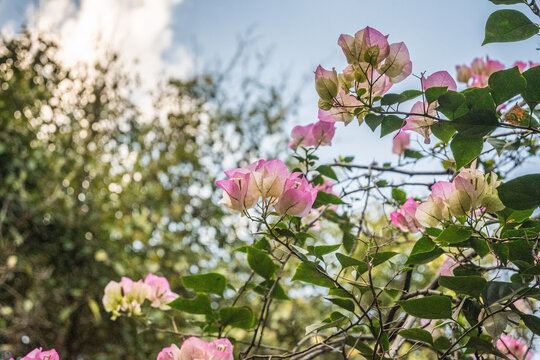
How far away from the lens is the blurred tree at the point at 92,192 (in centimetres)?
208

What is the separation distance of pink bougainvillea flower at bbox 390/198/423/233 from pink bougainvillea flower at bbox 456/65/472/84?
33 cm

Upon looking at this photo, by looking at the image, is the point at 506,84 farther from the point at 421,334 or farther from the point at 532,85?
the point at 421,334

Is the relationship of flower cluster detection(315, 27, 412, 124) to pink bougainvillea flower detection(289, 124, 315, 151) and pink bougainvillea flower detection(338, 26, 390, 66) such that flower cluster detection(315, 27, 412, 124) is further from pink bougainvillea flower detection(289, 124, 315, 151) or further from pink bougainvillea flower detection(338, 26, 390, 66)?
pink bougainvillea flower detection(289, 124, 315, 151)

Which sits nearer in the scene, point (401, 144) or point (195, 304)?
point (195, 304)

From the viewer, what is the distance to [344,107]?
45 cm

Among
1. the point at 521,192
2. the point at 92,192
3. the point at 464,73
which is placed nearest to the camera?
the point at 521,192

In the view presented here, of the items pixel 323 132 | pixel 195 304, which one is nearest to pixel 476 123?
pixel 323 132

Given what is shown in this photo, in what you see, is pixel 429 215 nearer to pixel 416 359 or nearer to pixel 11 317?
pixel 416 359

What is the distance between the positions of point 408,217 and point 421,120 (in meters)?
0.16

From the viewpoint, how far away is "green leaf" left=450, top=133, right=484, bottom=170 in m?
0.42

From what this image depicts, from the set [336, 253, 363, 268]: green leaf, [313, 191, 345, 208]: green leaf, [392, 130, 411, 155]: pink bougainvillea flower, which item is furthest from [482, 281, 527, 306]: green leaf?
[392, 130, 411, 155]: pink bougainvillea flower

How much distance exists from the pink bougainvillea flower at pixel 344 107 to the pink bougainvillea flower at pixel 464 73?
428mm

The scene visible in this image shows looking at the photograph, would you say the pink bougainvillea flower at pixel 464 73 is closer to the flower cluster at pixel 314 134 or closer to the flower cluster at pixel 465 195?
the flower cluster at pixel 314 134

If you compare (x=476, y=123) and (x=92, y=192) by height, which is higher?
(x=92, y=192)
